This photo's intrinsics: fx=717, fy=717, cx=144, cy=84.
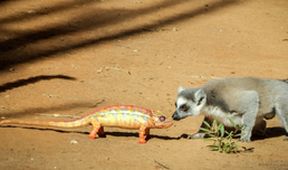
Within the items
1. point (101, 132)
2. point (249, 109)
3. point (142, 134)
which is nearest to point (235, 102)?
point (249, 109)

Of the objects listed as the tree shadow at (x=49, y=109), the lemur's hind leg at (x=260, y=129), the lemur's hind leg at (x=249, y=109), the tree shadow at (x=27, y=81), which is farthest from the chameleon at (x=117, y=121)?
the tree shadow at (x=27, y=81)

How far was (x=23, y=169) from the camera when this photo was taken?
22.1 ft

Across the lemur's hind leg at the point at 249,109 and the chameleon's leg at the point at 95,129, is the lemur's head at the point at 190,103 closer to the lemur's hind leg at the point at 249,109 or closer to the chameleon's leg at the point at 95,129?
the lemur's hind leg at the point at 249,109

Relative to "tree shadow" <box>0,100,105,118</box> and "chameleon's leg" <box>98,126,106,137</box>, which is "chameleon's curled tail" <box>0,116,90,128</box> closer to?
"chameleon's leg" <box>98,126,106,137</box>

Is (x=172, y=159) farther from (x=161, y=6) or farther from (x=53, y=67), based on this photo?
(x=161, y=6)

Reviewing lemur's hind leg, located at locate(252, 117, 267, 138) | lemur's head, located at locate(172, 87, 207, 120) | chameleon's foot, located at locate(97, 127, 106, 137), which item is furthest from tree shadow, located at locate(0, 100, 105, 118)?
lemur's hind leg, located at locate(252, 117, 267, 138)

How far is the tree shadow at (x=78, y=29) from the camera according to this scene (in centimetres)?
1183

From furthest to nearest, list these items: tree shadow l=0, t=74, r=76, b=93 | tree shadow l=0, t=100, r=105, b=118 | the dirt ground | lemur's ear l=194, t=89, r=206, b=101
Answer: tree shadow l=0, t=74, r=76, b=93, tree shadow l=0, t=100, r=105, b=118, lemur's ear l=194, t=89, r=206, b=101, the dirt ground

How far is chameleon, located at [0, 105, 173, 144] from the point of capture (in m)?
8.06

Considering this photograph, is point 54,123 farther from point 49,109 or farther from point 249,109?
point 249,109

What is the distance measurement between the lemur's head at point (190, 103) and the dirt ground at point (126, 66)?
352 millimetres

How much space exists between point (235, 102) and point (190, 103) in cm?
54

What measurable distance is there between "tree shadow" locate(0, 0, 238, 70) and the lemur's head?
3.63 metres

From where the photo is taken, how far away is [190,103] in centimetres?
842
